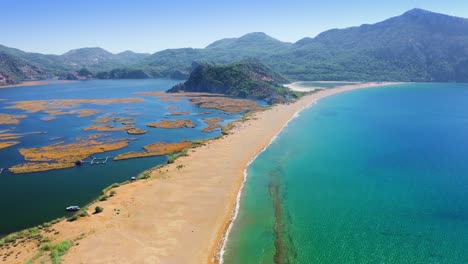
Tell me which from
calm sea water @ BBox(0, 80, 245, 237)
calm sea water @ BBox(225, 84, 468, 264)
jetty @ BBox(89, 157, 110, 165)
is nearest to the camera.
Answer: calm sea water @ BBox(225, 84, 468, 264)

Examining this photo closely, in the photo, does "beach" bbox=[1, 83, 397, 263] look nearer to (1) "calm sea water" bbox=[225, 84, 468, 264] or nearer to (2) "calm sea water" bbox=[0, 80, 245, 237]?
(1) "calm sea water" bbox=[225, 84, 468, 264]

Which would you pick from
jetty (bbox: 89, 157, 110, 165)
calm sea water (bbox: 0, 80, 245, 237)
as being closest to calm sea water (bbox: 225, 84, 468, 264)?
calm sea water (bbox: 0, 80, 245, 237)

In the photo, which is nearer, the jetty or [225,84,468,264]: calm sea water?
[225,84,468,264]: calm sea water

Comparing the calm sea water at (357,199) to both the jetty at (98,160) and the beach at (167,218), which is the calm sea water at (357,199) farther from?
the jetty at (98,160)

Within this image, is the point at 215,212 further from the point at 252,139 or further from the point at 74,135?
the point at 74,135

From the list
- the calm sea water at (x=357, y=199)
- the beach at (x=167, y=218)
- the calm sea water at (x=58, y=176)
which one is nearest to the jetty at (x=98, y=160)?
the calm sea water at (x=58, y=176)

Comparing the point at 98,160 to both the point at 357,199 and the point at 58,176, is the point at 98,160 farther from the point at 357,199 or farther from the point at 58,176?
the point at 357,199
